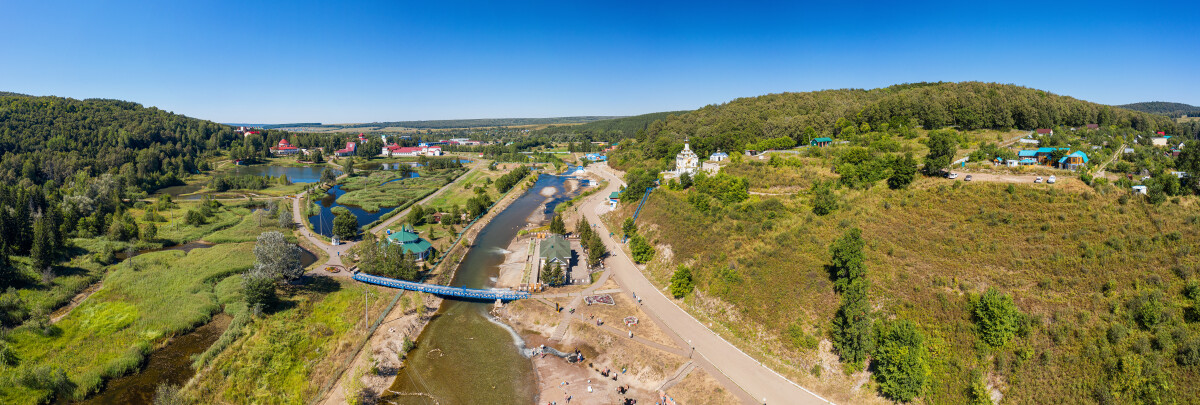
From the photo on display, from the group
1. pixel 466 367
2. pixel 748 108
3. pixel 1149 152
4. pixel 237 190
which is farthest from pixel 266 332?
pixel 748 108

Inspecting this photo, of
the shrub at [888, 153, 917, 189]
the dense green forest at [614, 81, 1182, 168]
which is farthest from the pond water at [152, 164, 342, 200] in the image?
the shrub at [888, 153, 917, 189]

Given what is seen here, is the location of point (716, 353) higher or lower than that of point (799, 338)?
lower

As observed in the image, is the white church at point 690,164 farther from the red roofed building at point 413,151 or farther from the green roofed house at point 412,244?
the red roofed building at point 413,151

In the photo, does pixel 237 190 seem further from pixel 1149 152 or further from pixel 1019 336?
pixel 1149 152

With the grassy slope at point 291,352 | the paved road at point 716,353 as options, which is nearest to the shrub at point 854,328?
the paved road at point 716,353

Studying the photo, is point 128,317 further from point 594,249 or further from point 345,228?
point 594,249

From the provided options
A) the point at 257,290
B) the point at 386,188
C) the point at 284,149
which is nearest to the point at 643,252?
the point at 257,290
